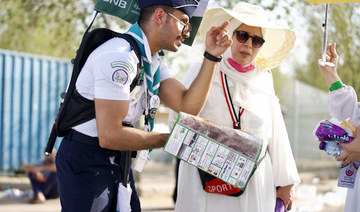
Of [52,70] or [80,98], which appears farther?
[52,70]

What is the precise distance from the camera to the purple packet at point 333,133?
10.1ft

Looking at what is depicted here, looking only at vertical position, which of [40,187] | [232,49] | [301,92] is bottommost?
[40,187]

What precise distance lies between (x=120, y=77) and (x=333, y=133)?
1.39 m

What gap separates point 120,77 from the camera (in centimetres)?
256

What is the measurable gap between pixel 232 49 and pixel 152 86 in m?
1.09

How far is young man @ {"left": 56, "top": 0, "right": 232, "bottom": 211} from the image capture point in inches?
101

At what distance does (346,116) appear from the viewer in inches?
133

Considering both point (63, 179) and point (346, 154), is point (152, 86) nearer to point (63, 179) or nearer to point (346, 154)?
point (63, 179)

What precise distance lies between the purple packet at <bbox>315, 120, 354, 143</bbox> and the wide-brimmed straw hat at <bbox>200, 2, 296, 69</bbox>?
3.15ft

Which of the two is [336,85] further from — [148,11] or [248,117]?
[148,11]

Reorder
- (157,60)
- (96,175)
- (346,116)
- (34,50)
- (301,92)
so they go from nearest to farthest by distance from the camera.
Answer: (96,175) < (157,60) < (346,116) < (301,92) < (34,50)

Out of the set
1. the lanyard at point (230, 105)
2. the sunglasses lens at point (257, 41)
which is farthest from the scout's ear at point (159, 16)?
the sunglasses lens at point (257, 41)

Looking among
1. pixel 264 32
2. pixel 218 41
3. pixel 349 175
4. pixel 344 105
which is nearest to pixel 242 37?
pixel 264 32

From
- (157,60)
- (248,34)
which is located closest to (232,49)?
(248,34)
